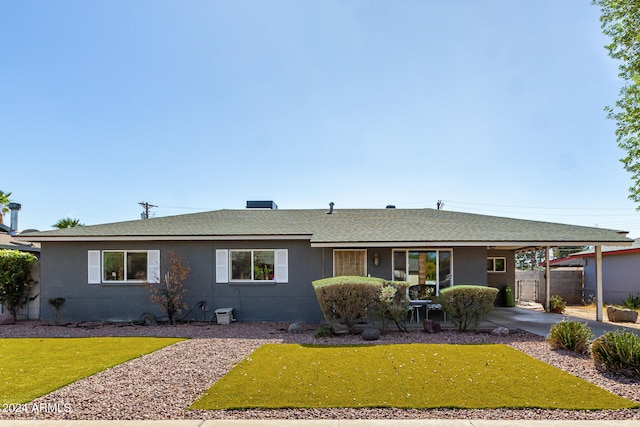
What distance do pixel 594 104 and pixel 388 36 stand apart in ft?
25.2

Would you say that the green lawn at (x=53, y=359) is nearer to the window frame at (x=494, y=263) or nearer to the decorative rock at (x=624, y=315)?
the decorative rock at (x=624, y=315)

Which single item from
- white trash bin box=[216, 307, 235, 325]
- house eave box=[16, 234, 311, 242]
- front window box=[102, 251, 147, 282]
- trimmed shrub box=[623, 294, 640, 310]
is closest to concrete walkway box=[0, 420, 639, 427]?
white trash bin box=[216, 307, 235, 325]

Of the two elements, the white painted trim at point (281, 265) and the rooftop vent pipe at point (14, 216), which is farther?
the rooftop vent pipe at point (14, 216)

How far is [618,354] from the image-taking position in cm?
673

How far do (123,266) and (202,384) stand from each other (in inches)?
356

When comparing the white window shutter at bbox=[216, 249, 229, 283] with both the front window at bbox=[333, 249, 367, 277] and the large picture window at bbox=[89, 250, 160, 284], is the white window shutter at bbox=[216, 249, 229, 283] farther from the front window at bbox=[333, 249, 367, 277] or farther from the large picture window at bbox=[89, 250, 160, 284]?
the front window at bbox=[333, 249, 367, 277]

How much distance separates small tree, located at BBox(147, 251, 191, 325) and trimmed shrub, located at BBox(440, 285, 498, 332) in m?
7.92

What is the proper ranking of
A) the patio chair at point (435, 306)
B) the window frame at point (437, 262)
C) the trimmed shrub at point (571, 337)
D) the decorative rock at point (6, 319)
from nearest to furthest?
1. the trimmed shrub at point (571, 337)
2. the patio chair at point (435, 306)
3. the window frame at point (437, 262)
4. the decorative rock at point (6, 319)

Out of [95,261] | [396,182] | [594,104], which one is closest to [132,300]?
[95,261]

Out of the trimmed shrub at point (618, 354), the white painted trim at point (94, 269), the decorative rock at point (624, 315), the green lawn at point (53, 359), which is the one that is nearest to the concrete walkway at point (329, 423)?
the green lawn at point (53, 359)

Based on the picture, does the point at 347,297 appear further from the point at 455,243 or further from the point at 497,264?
the point at 497,264

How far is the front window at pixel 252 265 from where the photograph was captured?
1372 cm

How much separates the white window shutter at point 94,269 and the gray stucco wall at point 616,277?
2166cm

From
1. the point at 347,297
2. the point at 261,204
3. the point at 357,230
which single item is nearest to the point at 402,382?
the point at 347,297
